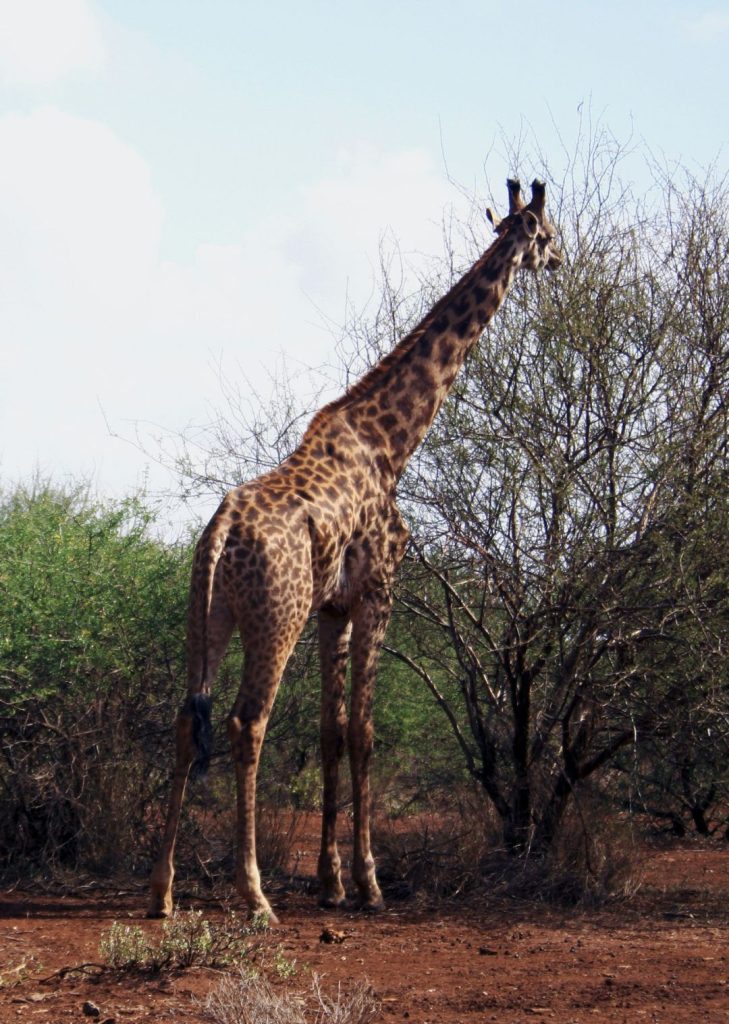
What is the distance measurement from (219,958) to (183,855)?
249 cm

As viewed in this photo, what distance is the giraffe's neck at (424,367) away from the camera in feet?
28.0

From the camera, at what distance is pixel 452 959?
6316 mm

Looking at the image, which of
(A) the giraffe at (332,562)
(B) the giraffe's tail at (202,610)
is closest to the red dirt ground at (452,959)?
(A) the giraffe at (332,562)

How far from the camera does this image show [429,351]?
8742 millimetres

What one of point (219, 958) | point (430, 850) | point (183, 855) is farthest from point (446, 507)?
point (219, 958)

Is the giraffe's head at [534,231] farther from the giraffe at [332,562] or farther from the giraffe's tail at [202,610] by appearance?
the giraffe's tail at [202,610]

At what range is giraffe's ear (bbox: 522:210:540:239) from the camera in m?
9.02

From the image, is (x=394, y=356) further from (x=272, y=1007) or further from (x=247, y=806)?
(x=272, y=1007)

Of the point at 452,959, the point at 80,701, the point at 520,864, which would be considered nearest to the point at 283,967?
the point at 452,959

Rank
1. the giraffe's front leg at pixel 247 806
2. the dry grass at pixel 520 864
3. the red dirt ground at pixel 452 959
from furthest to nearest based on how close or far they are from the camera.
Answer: the dry grass at pixel 520 864 < the giraffe's front leg at pixel 247 806 < the red dirt ground at pixel 452 959

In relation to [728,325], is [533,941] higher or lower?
lower

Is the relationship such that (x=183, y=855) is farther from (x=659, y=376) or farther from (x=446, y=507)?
(x=659, y=376)

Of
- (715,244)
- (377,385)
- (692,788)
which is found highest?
(715,244)

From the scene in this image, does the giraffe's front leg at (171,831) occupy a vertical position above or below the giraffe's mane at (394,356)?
below
